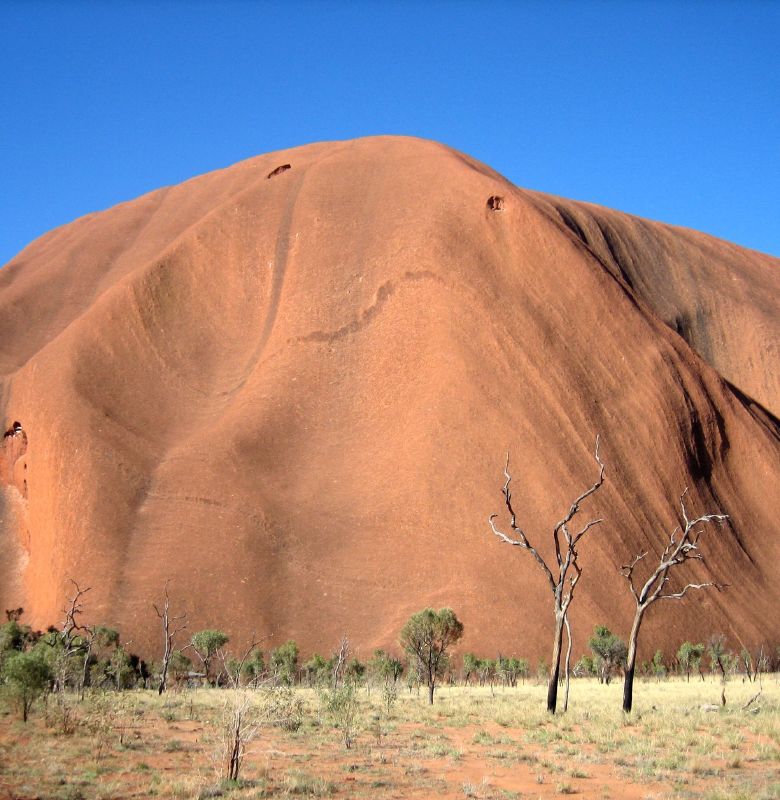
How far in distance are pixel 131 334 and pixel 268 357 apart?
9.34 m

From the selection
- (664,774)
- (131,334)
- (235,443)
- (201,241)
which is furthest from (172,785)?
(201,241)

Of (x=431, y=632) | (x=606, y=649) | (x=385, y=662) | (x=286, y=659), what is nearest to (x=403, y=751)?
(x=431, y=632)

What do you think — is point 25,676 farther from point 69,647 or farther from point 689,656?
point 689,656

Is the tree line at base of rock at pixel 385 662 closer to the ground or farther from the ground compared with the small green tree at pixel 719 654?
closer to the ground

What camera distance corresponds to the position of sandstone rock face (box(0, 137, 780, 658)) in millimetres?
46250

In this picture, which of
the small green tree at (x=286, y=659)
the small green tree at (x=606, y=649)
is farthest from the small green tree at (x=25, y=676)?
the small green tree at (x=606, y=649)

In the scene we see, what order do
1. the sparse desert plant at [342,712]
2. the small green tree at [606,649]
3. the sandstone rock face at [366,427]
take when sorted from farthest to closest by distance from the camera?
the sandstone rock face at [366,427]
the small green tree at [606,649]
the sparse desert plant at [342,712]

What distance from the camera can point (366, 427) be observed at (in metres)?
54.5

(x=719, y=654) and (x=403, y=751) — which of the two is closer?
(x=403, y=751)

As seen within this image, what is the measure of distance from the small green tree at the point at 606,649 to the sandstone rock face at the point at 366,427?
277 cm

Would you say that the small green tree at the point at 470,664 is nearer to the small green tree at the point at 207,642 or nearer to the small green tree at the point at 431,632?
the small green tree at the point at 431,632

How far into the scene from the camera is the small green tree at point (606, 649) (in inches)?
1522

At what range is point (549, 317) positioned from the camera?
5791 centimetres

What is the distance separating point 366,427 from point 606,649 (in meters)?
20.8
